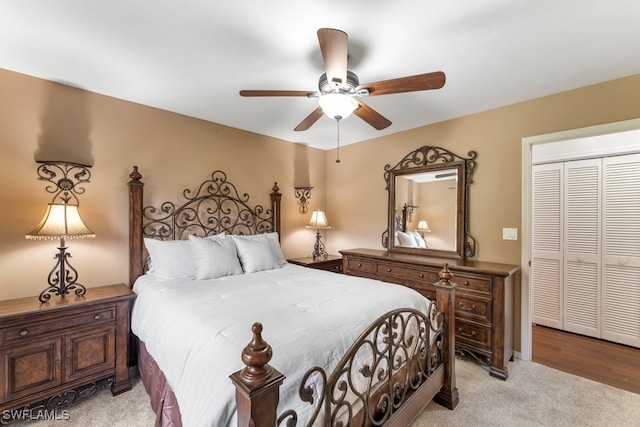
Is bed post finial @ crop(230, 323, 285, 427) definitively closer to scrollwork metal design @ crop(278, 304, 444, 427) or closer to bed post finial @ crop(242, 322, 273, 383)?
bed post finial @ crop(242, 322, 273, 383)

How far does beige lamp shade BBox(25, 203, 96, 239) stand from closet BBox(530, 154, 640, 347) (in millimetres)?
4281

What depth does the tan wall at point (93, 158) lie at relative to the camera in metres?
2.19

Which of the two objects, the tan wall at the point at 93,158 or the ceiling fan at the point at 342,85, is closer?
the ceiling fan at the point at 342,85

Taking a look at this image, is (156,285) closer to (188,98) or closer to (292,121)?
(188,98)

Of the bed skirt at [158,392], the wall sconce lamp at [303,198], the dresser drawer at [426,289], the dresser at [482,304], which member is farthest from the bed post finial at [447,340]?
the wall sconce lamp at [303,198]

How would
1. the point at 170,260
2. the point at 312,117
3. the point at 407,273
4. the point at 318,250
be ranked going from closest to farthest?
the point at 312,117
the point at 170,260
the point at 407,273
the point at 318,250

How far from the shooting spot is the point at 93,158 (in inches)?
100

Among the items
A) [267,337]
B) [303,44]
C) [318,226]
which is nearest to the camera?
[267,337]

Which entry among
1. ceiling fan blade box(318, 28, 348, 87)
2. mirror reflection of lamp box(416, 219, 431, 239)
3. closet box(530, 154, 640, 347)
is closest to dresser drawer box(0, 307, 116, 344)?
ceiling fan blade box(318, 28, 348, 87)

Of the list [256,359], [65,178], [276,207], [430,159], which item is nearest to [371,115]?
[430,159]

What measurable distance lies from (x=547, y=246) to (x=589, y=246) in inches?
15.5

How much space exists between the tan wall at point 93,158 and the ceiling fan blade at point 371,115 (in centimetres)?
200

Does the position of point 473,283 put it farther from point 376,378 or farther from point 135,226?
point 135,226
